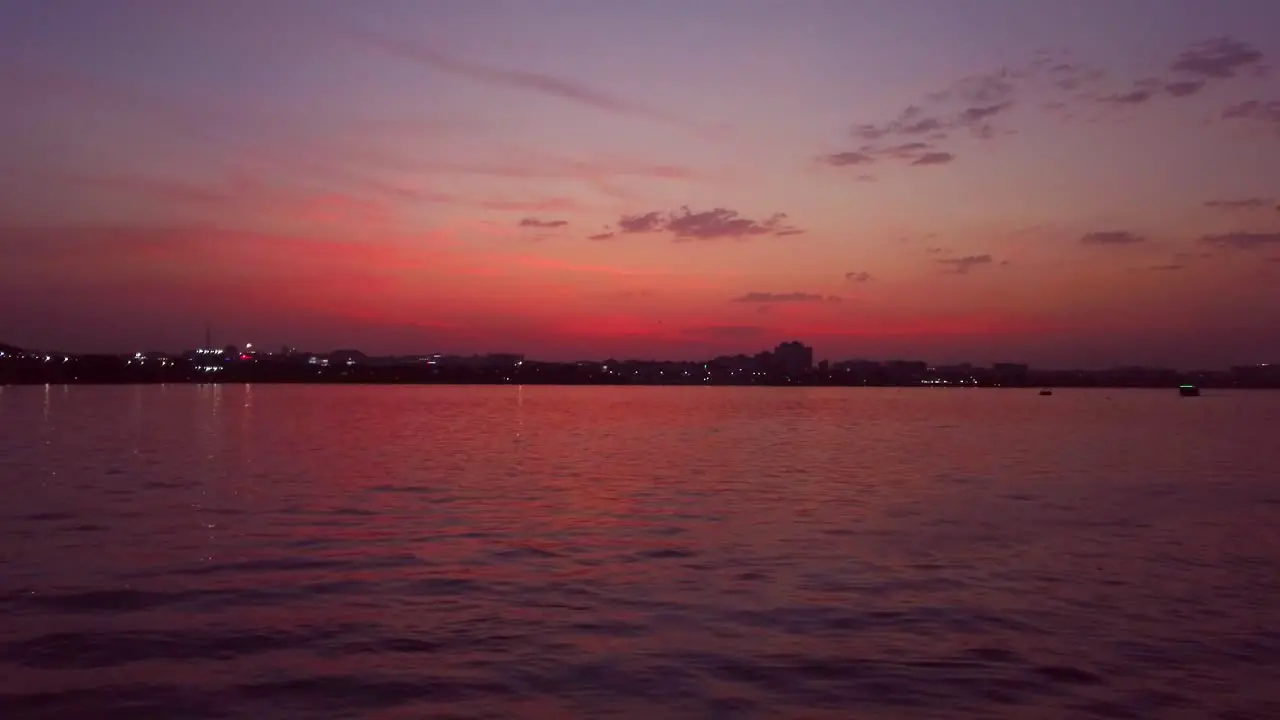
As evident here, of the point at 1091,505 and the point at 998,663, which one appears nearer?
the point at 998,663

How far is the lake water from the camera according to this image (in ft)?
41.6

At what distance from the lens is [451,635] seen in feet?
49.9

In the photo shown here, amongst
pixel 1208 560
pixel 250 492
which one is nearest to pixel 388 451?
pixel 250 492

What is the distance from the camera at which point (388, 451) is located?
50531 millimetres

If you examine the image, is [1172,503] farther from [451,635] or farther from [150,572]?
[150,572]

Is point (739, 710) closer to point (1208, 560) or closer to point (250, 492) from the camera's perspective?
point (1208, 560)

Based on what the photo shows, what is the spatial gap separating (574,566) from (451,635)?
5.83 m

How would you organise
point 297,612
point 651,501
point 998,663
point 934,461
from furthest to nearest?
point 934,461
point 651,501
point 297,612
point 998,663

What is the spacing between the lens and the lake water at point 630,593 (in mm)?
12680

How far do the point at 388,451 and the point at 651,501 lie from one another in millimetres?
22820

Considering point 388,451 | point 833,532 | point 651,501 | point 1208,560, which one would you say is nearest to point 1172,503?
point 1208,560

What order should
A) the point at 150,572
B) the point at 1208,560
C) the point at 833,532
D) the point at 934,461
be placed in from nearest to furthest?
the point at 150,572 < the point at 1208,560 < the point at 833,532 < the point at 934,461

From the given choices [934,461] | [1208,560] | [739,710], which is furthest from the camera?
[934,461]

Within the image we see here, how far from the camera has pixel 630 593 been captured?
1827 cm
